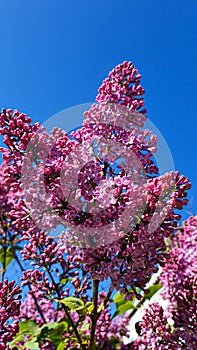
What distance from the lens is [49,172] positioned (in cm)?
169

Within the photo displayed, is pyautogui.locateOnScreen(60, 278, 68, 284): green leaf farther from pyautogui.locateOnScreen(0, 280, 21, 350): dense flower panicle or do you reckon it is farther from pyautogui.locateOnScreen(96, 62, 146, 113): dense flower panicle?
pyautogui.locateOnScreen(96, 62, 146, 113): dense flower panicle

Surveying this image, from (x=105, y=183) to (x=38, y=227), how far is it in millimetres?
388

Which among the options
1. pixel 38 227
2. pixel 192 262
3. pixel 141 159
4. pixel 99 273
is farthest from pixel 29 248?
pixel 192 262

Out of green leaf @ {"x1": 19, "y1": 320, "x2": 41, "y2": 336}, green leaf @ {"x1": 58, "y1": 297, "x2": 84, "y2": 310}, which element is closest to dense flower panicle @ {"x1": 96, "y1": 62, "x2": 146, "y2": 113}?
green leaf @ {"x1": 58, "y1": 297, "x2": 84, "y2": 310}

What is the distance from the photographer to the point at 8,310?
181 centimetres

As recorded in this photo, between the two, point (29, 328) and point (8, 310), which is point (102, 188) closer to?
point (8, 310)

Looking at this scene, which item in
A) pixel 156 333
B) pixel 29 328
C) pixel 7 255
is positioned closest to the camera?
pixel 156 333

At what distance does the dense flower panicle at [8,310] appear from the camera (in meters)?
1.73

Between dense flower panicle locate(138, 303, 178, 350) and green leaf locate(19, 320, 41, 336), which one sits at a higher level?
green leaf locate(19, 320, 41, 336)

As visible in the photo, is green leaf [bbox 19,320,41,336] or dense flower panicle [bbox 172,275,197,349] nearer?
dense flower panicle [bbox 172,275,197,349]

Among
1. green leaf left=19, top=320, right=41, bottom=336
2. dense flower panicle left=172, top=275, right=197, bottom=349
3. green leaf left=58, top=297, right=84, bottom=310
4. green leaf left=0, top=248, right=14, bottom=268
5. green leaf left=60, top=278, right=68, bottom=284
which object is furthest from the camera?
green leaf left=0, top=248, right=14, bottom=268

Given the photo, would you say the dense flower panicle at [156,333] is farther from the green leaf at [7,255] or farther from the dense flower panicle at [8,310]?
the green leaf at [7,255]

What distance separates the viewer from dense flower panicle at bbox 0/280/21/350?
1733 mm

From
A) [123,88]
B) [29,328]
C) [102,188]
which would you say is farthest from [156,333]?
[123,88]
